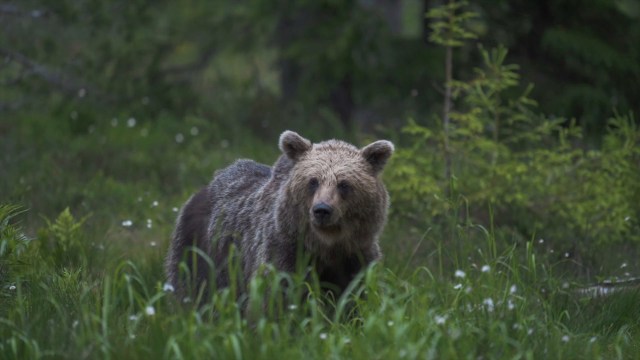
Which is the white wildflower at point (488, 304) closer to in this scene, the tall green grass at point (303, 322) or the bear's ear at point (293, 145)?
the tall green grass at point (303, 322)

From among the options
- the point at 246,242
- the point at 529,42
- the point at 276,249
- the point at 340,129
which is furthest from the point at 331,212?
the point at 529,42

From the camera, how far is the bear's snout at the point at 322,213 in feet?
17.6

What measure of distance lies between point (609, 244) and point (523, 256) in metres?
0.75

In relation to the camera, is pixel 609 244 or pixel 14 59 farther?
pixel 14 59

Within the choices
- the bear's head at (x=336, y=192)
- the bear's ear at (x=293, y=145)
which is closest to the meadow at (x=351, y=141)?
the bear's head at (x=336, y=192)

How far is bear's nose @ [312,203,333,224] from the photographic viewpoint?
5371 millimetres

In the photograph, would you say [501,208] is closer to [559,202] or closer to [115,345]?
[559,202]

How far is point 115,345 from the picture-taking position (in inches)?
172

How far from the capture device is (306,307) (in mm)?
4648

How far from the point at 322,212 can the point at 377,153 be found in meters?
0.65

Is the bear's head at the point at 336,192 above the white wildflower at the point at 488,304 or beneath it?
above

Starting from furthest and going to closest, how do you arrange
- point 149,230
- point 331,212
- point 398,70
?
point 398,70 < point 149,230 < point 331,212

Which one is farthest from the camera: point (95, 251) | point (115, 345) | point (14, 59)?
point (14, 59)

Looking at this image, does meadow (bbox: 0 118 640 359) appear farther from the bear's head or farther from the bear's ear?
the bear's ear
